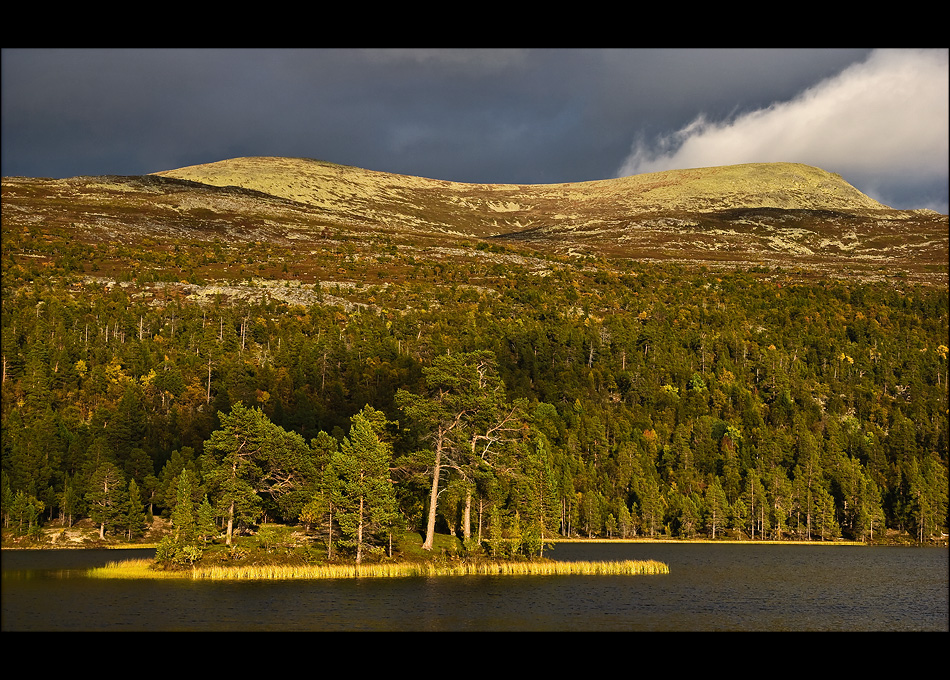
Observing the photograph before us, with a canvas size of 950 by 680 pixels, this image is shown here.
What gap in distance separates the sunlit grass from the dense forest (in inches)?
126

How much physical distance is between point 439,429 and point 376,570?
44.9ft

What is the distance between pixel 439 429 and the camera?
255 ft

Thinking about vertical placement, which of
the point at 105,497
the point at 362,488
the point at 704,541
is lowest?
the point at 704,541

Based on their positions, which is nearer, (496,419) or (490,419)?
(490,419)

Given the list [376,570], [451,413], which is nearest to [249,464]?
[376,570]

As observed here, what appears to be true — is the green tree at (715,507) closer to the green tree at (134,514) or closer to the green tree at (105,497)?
the green tree at (134,514)

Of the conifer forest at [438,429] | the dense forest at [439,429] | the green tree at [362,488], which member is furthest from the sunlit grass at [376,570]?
the dense forest at [439,429]

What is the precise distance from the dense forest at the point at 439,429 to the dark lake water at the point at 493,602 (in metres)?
9.99

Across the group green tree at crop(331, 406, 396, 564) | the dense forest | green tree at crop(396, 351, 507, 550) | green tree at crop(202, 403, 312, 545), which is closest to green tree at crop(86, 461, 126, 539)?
the dense forest

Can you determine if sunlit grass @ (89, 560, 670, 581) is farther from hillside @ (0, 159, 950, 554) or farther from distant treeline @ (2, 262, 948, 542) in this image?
distant treeline @ (2, 262, 948, 542)

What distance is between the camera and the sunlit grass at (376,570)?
217 feet

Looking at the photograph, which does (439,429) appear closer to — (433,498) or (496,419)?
(496,419)

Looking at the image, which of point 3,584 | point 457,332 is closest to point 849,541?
Result: point 457,332
